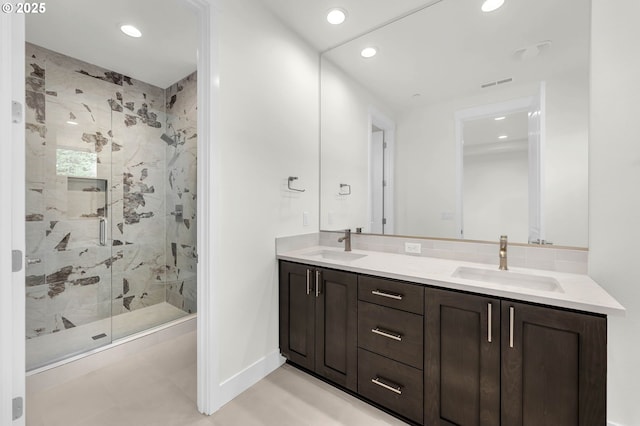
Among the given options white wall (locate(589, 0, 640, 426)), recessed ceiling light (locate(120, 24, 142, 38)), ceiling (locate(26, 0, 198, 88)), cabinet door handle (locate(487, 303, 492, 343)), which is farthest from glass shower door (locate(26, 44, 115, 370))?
white wall (locate(589, 0, 640, 426))

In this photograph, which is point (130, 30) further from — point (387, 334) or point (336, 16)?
point (387, 334)

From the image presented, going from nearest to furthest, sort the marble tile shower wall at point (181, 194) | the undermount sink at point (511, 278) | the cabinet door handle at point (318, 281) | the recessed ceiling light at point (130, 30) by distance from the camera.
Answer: the undermount sink at point (511, 278) < the cabinet door handle at point (318, 281) < the recessed ceiling light at point (130, 30) < the marble tile shower wall at point (181, 194)

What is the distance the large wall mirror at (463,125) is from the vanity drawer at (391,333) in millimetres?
760

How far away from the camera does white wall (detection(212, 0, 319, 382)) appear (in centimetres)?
173

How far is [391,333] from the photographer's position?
1.56 metres

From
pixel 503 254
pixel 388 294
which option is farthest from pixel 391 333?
pixel 503 254

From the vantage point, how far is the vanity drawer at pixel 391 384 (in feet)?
4.83

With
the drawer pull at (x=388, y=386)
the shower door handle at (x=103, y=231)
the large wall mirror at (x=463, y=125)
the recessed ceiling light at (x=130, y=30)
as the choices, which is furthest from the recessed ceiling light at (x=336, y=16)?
the shower door handle at (x=103, y=231)

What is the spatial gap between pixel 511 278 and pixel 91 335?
3381 millimetres

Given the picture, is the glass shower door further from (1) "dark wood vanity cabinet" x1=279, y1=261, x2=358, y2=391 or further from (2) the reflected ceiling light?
(2) the reflected ceiling light

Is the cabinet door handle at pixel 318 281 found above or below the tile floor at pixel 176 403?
above

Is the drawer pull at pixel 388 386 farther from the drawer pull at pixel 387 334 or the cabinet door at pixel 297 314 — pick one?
the cabinet door at pixel 297 314

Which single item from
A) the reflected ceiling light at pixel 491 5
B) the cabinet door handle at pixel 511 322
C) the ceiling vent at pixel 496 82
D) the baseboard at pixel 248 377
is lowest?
the baseboard at pixel 248 377
